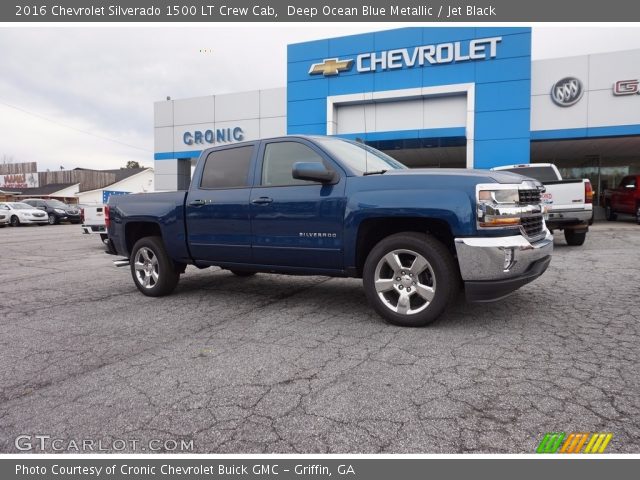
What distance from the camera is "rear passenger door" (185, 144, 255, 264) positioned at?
513 centimetres

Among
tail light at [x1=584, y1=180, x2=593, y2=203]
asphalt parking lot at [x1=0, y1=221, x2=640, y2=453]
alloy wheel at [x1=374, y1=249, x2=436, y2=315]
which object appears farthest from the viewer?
tail light at [x1=584, y1=180, x2=593, y2=203]

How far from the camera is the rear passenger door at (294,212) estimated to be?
4480 mm

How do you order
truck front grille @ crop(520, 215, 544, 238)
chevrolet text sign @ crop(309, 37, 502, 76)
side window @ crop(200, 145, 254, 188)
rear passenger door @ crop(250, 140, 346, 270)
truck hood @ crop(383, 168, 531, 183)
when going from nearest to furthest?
1. truck hood @ crop(383, 168, 531, 183)
2. truck front grille @ crop(520, 215, 544, 238)
3. rear passenger door @ crop(250, 140, 346, 270)
4. side window @ crop(200, 145, 254, 188)
5. chevrolet text sign @ crop(309, 37, 502, 76)

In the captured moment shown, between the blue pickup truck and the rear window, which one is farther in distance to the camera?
the rear window

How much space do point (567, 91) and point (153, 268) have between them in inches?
778

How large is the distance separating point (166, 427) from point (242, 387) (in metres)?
0.59

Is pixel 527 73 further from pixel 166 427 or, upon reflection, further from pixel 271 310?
pixel 166 427

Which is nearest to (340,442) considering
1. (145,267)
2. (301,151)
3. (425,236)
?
(425,236)

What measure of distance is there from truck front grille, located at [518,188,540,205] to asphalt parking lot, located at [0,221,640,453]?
1130 mm

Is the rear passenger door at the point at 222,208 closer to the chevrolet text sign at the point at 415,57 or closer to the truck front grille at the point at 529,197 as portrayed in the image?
the truck front grille at the point at 529,197

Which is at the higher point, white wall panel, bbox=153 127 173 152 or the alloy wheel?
white wall panel, bbox=153 127 173 152

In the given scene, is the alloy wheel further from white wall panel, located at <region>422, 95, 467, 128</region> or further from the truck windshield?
white wall panel, located at <region>422, 95, 467, 128</region>

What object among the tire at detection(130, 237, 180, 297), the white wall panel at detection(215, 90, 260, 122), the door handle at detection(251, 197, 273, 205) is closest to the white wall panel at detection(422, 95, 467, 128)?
the white wall panel at detection(215, 90, 260, 122)

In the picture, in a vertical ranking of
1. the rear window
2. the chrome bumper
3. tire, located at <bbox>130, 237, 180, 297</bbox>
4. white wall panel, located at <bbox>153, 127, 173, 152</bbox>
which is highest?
white wall panel, located at <bbox>153, 127, 173, 152</bbox>
